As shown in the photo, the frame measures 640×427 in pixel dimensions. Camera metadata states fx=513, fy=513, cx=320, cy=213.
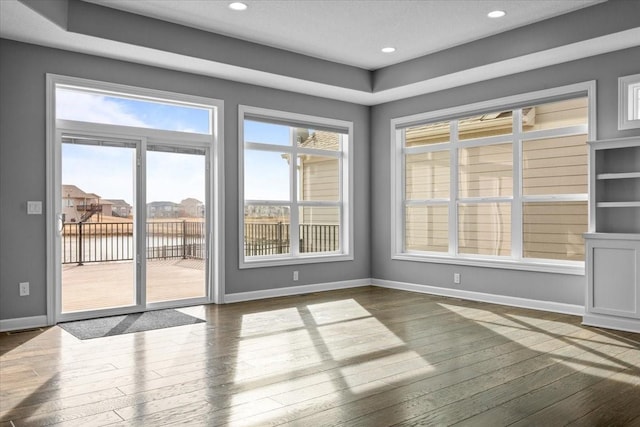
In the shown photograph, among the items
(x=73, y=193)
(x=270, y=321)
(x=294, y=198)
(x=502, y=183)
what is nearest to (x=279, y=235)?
(x=294, y=198)

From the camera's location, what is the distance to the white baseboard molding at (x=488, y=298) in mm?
5451

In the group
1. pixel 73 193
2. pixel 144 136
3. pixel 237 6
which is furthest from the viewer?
pixel 144 136

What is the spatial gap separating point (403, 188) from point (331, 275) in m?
1.62

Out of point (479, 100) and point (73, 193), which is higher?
point (479, 100)

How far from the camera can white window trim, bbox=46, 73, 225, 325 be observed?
4.96 m

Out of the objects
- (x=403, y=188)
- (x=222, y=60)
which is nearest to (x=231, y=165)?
(x=222, y=60)

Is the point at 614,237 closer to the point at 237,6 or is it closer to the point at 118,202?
the point at 237,6

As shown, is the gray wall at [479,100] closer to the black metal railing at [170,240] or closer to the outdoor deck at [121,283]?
the black metal railing at [170,240]

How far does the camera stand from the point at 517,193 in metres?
6.01

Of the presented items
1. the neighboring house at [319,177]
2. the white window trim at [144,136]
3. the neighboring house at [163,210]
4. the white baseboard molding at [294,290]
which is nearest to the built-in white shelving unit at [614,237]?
the white baseboard molding at [294,290]

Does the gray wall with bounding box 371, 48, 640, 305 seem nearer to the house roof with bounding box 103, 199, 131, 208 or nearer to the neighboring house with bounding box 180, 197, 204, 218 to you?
the neighboring house with bounding box 180, 197, 204, 218

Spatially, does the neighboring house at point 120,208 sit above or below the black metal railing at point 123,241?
above

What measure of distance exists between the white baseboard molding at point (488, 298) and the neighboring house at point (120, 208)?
12.2ft

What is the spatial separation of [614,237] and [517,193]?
1.42 meters
